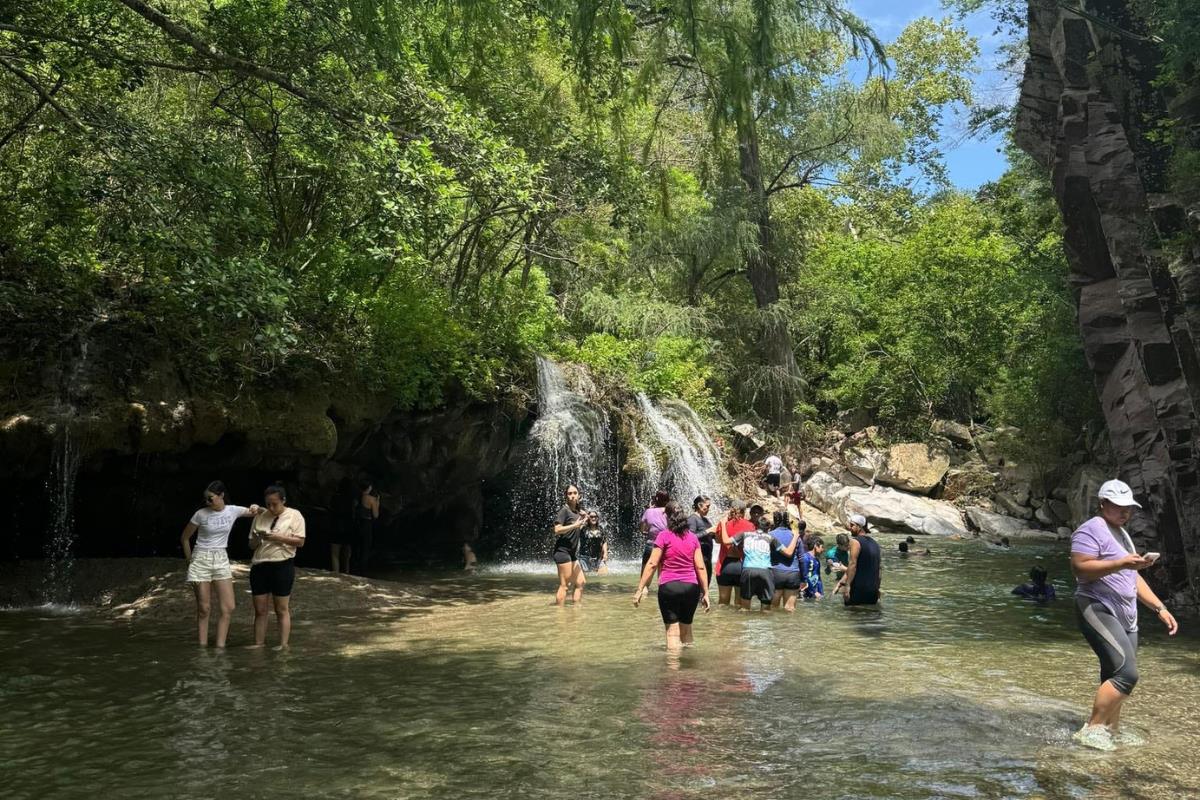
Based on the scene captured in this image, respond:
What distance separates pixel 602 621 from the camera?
1273 centimetres

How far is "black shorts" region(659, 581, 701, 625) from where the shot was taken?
401 inches

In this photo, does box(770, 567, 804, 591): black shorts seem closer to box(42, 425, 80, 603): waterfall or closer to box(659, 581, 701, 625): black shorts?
box(659, 581, 701, 625): black shorts

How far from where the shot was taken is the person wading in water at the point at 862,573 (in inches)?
557

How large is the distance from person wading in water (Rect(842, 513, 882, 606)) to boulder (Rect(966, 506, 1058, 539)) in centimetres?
1705

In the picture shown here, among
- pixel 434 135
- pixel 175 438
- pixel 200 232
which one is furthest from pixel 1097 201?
pixel 175 438

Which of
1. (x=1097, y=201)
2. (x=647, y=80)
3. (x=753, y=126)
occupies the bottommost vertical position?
(x=753, y=126)

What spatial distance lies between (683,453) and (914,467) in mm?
14433

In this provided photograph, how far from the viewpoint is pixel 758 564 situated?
13.9 metres

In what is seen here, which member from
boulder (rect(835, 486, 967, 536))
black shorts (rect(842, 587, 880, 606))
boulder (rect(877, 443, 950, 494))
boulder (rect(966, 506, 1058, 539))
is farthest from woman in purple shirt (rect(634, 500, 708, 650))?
boulder (rect(877, 443, 950, 494))

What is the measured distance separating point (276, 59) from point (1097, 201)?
14.0 metres

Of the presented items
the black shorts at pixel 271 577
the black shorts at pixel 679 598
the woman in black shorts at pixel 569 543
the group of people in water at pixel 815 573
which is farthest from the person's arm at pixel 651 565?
the black shorts at pixel 271 577

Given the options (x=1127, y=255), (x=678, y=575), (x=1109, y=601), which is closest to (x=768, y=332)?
(x=1127, y=255)

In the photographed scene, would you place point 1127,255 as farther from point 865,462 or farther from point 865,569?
point 865,462

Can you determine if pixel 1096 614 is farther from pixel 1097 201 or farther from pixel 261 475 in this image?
pixel 261 475
